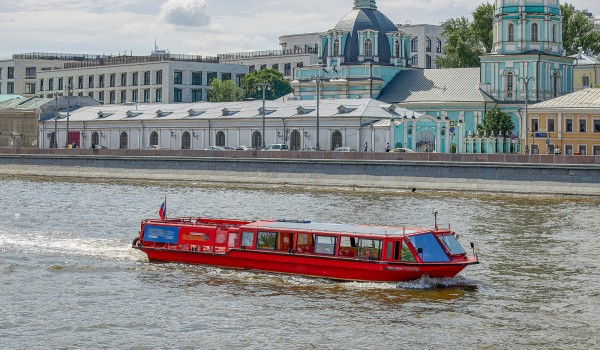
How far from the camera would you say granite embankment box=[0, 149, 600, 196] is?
67750 millimetres

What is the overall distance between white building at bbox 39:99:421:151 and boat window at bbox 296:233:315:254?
55.6 m

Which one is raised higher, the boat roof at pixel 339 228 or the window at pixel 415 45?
the window at pixel 415 45

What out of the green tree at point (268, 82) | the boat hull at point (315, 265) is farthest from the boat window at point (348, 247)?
the green tree at point (268, 82)

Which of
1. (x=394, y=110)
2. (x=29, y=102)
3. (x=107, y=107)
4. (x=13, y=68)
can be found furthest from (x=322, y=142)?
(x=13, y=68)

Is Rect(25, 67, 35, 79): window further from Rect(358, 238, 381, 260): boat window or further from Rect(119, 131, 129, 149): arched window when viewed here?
Rect(358, 238, 381, 260): boat window

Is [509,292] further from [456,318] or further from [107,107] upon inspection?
[107,107]

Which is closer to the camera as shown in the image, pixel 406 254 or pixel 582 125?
pixel 406 254

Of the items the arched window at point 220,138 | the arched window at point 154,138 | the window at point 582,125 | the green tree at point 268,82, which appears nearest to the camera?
the window at point 582,125

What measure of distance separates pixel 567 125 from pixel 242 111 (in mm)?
33485

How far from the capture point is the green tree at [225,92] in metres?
139

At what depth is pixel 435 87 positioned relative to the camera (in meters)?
115

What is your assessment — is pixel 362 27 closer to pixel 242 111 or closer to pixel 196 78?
pixel 242 111

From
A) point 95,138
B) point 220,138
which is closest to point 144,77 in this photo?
point 95,138

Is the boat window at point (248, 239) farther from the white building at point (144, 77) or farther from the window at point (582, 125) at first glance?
the white building at point (144, 77)
